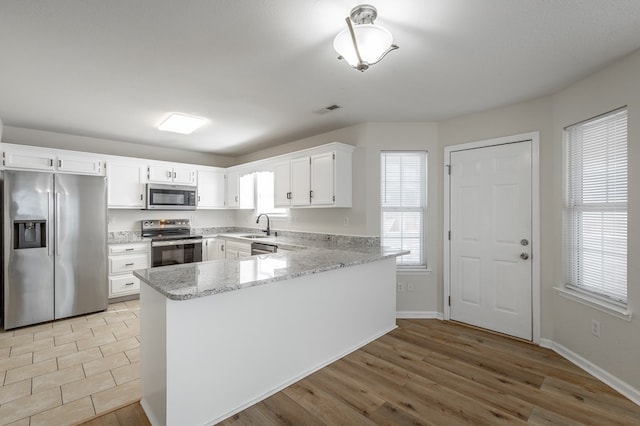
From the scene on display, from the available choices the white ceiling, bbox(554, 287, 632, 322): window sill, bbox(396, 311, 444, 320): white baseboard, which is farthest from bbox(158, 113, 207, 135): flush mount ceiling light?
bbox(554, 287, 632, 322): window sill

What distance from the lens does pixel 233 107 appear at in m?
3.30

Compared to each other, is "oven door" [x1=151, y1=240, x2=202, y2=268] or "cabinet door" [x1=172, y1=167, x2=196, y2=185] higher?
"cabinet door" [x1=172, y1=167, x2=196, y2=185]

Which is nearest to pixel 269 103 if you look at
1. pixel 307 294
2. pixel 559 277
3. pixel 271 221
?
pixel 307 294

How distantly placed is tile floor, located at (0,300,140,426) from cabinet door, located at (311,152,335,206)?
2.46 m

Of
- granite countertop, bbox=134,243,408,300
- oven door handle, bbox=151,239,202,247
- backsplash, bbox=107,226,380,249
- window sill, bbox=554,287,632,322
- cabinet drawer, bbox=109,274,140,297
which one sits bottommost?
cabinet drawer, bbox=109,274,140,297

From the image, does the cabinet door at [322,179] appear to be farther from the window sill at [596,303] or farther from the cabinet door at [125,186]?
the cabinet door at [125,186]

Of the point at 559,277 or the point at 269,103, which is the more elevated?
the point at 269,103

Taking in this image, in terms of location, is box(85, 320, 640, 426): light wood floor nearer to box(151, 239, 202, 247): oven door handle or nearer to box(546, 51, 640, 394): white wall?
box(546, 51, 640, 394): white wall

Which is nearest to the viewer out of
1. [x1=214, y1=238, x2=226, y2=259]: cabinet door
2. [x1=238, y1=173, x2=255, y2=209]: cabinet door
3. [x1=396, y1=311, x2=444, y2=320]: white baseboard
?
[x1=396, y1=311, x2=444, y2=320]: white baseboard

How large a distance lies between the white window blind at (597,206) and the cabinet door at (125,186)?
5.40 meters

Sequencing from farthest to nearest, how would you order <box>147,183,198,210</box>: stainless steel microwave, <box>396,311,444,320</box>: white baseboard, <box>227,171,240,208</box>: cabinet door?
<box>227,171,240,208</box>: cabinet door
<box>147,183,198,210</box>: stainless steel microwave
<box>396,311,444,320</box>: white baseboard

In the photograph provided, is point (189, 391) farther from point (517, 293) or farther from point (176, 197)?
point (176, 197)

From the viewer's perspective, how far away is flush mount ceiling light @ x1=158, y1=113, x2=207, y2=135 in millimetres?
3613

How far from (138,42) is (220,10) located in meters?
0.72
